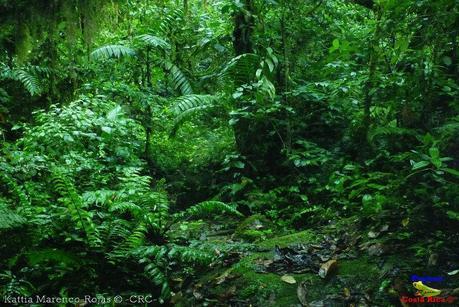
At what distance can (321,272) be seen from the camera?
129 inches

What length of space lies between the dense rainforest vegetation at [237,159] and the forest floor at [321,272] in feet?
0.05

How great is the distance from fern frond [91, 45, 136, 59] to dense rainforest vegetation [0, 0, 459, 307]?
3 cm

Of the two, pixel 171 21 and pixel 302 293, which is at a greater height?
pixel 171 21

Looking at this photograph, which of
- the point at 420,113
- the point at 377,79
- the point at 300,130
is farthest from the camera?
the point at 300,130

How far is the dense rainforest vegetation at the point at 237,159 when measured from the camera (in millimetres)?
3256

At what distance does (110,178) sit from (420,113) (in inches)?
150

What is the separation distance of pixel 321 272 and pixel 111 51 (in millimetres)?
5507

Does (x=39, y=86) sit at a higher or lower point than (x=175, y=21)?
lower

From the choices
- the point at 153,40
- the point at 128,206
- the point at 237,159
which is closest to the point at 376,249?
the point at 128,206

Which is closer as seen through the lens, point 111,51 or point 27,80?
point 27,80

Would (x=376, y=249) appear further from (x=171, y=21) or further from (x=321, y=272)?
(x=171, y=21)

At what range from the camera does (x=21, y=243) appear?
376 cm

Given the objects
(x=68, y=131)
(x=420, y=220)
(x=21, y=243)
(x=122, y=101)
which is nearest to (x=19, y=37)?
(x=21, y=243)

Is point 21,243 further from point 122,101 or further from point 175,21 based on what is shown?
point 175,21
